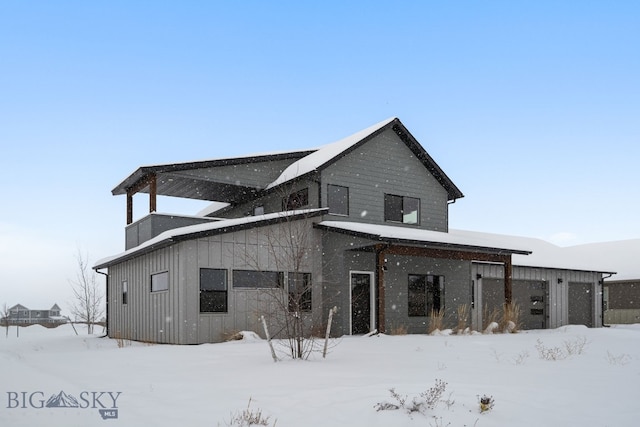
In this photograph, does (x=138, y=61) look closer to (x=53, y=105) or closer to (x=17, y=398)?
(x=53, y=105)

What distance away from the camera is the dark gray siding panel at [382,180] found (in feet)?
62.5

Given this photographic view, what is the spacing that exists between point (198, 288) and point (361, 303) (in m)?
5.82

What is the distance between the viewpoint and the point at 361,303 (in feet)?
60.1

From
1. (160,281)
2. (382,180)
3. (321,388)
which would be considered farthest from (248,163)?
(321,388)

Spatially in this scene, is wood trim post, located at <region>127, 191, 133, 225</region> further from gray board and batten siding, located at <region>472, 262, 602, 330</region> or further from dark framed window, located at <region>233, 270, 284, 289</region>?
gray board and batten siding, located at <region>472, 262, 602, 330</region>

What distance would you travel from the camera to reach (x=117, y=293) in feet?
67.4

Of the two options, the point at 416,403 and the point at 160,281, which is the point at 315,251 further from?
the point at 416,403

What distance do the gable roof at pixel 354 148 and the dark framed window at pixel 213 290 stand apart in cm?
441

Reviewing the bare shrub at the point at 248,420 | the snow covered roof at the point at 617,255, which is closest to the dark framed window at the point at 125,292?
the bare shrub at the point at 248,420

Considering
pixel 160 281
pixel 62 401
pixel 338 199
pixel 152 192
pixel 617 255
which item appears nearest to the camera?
pixel 62 401

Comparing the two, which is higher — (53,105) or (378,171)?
(53,105)

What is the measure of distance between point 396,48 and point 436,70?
6.25ft

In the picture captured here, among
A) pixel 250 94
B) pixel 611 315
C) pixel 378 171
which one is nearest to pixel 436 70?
pixel 378 171

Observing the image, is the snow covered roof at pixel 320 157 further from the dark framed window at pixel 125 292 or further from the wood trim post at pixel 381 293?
the dark framed window at pixel 125 292
